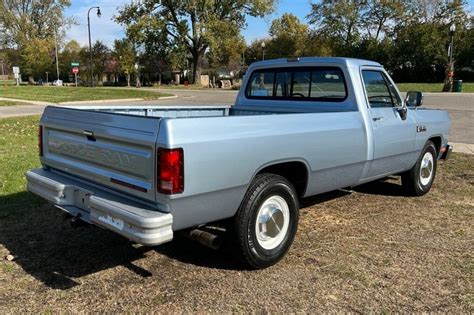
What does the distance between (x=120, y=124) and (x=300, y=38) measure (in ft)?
228

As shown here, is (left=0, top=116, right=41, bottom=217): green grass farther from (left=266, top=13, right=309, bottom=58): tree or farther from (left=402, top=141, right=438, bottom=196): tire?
(left=266, top=13, right=309, bottom=58): tree

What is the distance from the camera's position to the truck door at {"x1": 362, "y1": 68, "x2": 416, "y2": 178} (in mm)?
5117

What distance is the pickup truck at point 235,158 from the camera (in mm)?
3256

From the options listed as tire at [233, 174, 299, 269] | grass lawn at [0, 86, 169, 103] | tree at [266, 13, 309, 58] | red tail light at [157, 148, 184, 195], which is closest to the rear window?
tire at [233, 174, 299, 269]

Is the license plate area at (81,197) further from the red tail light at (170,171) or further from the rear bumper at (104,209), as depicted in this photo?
the red tail light at (170,171)

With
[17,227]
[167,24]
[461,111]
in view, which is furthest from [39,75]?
[17,227]

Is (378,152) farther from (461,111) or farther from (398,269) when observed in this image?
(461,111)

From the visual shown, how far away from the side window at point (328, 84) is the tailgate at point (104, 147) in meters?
2.59

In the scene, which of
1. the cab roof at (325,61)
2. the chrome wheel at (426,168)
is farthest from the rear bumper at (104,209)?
the chrome wheel at (426,168)

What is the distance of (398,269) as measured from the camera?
13.4 feet

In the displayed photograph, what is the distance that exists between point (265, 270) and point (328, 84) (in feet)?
7.50

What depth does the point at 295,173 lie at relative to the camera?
4.34 metres

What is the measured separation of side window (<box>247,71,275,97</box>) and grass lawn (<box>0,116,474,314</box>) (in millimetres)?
1503

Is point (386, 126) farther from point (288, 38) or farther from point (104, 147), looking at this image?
point (288, 38)
